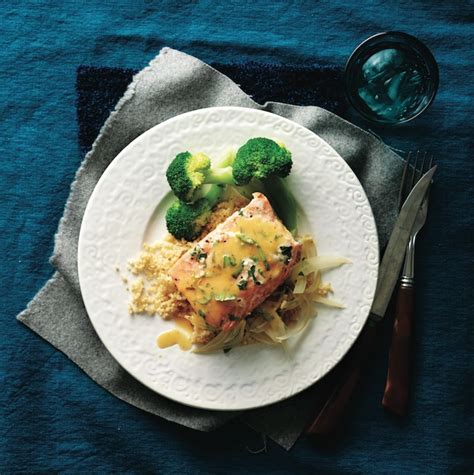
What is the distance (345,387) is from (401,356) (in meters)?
0.32

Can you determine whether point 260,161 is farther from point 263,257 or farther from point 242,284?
point 242,284

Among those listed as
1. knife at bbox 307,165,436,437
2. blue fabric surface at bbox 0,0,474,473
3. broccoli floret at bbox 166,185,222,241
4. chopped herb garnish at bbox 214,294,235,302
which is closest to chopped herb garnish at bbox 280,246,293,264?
chopped herb garnish at bbox 214,294,235,302

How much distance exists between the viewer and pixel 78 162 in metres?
3.21

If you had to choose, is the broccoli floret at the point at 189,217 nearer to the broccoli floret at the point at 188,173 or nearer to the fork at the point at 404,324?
the broccoli floret at the point at 188,173

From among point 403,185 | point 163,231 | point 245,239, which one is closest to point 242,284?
point 245,239

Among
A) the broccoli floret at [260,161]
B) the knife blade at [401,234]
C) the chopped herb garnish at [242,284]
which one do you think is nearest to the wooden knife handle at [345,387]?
the knife blade at [401,234]

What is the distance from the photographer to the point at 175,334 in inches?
115

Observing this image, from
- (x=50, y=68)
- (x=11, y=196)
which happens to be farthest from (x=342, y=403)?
(x=50, y=68)

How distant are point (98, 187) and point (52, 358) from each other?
90 centimetres

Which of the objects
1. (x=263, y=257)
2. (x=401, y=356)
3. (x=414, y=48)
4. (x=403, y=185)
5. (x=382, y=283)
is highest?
(x=414, y=48)

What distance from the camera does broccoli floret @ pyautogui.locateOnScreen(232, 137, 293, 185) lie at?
281 centimetres

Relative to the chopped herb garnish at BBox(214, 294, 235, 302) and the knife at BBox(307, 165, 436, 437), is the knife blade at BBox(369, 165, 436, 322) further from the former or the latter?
the chopped herb garnish at BBox(214, 294, 235, 302)

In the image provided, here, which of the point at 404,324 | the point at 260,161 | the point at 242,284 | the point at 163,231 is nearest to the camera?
the point at 242,284

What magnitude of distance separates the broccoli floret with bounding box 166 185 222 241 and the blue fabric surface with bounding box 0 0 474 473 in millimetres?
648
